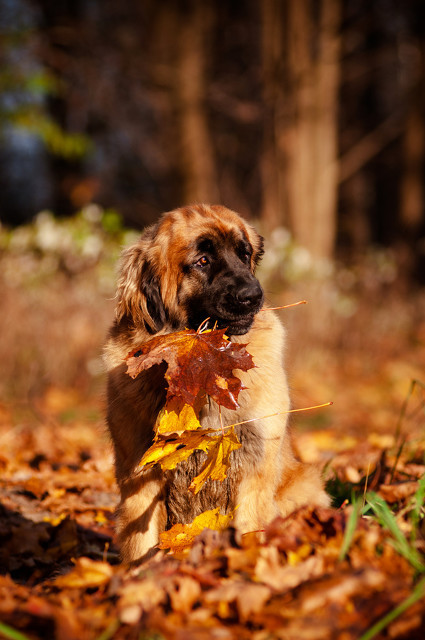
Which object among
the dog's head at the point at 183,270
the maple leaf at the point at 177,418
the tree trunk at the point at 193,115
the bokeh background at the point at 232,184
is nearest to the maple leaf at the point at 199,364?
the maple leaf at the point at 177,418

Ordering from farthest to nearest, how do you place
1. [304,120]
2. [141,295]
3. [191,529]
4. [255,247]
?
1. [304,120]
2. [255,247]
3. [141,295]
4. [191,529]

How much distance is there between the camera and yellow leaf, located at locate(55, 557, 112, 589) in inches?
92.1

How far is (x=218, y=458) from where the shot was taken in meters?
2.75

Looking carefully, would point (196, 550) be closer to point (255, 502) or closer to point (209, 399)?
point (255, 502)

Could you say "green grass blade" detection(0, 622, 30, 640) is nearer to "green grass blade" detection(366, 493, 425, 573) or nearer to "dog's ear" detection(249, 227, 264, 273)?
"green grass blade" detection(366, 493, 425, 573)

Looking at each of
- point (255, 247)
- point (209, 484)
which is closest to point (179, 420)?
point (209, 484)

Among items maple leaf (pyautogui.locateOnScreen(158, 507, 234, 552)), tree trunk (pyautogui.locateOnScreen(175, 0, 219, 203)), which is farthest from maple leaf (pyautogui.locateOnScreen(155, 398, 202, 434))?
tree trunk (pyautogui.locateOnScreen(175, 0, 219, 203))

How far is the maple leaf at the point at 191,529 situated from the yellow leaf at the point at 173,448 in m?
0.33

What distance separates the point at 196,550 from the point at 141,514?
2.45 feet

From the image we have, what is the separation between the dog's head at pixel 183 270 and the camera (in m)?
3.30

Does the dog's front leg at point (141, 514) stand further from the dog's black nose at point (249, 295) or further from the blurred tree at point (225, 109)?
the blurred tree at point (225, 109)

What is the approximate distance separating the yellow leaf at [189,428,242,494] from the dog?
233 millimetres

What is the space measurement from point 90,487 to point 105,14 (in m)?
18.4

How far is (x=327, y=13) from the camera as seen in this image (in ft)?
38.9
